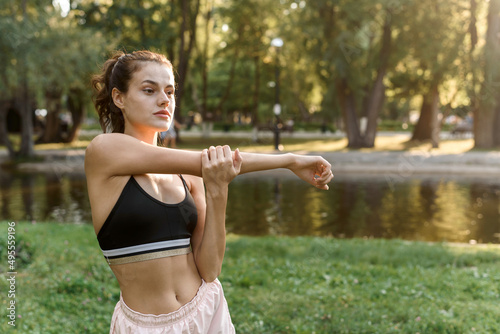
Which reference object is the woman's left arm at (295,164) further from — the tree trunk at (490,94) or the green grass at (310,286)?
the tree trunk at (490,94)

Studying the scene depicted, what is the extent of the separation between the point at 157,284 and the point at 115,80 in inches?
31.8

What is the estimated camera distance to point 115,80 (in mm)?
2045

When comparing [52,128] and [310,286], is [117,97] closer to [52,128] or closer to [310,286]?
[310,286]

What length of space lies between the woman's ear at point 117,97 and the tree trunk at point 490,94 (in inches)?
910

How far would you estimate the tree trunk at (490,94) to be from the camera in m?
22.3

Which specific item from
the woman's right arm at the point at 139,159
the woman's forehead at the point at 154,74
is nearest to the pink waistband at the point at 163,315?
the woman's right arm at the point at 139,159

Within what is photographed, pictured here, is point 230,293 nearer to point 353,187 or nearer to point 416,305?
point 416,305

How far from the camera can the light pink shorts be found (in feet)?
6.45

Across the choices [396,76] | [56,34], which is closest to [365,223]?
[56,34]

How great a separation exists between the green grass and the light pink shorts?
8.67 ft

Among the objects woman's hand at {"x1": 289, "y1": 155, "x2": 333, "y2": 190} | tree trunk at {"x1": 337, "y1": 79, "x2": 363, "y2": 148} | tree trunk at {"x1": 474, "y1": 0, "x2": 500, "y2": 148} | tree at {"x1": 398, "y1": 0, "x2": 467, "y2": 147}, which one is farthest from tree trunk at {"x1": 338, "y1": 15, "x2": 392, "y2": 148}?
woman's hand at {"x1": 289, "y1": 155, "x2": 333, "y2": 190}

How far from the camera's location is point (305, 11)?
80.3 ft

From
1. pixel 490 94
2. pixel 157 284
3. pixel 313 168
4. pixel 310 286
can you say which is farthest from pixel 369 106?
pixel 157 284

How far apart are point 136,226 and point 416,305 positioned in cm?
392
